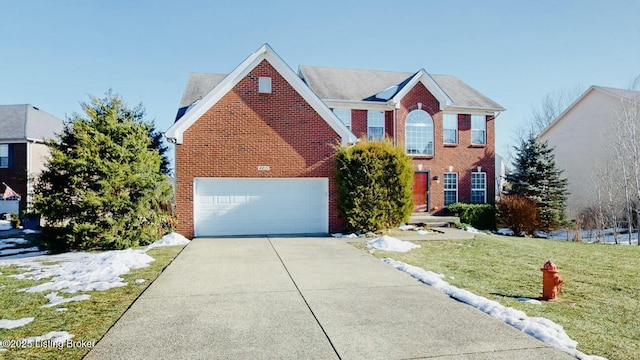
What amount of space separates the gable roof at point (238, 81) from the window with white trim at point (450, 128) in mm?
8191

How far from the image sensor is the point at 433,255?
988 cm

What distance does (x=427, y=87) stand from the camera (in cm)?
1966

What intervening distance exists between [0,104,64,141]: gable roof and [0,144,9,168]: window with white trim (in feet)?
1.66

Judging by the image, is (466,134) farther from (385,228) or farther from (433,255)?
(433,255)

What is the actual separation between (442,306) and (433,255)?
15.0ft

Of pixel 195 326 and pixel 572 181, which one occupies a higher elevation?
pixel 572 181

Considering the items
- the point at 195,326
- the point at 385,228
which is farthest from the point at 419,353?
the point at 385,228

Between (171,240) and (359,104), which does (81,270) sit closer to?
(171,240)

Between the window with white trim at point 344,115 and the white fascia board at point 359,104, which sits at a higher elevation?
the white fascia board at point 359,104

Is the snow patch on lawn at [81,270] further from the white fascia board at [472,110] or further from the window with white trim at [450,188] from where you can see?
the white fascia board at [472,110]

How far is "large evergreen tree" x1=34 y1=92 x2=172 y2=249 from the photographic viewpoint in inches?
425

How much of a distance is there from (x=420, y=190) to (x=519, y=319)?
15184 millimetres

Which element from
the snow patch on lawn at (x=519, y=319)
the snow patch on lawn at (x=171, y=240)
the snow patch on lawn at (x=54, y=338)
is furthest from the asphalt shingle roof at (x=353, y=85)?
the snow patch on lawn at (x=54, y=338)

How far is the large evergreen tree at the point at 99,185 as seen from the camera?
35.4ft
